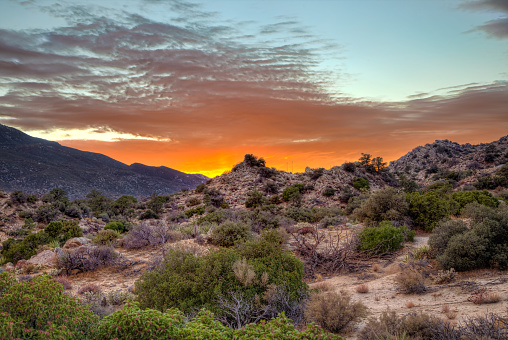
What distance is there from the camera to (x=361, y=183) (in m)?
39.4

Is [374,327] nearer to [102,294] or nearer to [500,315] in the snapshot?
[500,315]

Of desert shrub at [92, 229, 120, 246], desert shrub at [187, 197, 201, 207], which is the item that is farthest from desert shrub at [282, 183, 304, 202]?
desert shrub at [92, 229, 120, 246]

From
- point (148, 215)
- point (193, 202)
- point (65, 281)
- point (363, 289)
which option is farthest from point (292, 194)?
point (65, 281)

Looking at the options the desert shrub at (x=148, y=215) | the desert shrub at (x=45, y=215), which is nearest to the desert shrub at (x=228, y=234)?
the desert shrub at (x=45, y=215)

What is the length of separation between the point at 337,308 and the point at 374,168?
44256 mm

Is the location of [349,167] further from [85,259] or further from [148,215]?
[85,259]

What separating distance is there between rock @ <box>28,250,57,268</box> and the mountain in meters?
50.9

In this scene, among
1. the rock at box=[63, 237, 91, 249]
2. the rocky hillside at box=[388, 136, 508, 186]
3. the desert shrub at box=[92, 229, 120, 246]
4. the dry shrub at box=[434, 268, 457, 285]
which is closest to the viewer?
the dry shrub at box=[434, 268, 457, 285]

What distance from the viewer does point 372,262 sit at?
468 inches

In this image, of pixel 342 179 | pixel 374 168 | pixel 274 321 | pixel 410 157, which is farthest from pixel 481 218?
pixel 410 157

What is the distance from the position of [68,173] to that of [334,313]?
77426 mm

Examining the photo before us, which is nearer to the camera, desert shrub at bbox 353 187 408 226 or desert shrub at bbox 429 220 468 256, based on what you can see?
desert shrub at bbox 429 220 468 256

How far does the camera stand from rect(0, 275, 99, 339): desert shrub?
3.45 m

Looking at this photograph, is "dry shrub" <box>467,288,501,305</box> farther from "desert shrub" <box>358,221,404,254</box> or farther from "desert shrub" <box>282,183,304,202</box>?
"desert shrub" <box>282,183,304,202</box>
